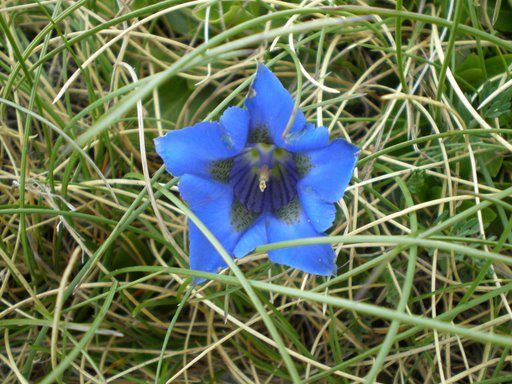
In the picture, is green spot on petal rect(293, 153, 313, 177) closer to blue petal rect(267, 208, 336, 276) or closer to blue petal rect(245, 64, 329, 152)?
blue petal rect(245, 64, 329, 152)

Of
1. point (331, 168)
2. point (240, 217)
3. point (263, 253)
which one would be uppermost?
point (331, 168)

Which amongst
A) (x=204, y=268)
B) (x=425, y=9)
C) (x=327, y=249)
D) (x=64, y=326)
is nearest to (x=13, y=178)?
(x=64, y=326)

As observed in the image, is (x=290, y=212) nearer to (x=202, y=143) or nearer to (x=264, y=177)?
(x=264, y=177)

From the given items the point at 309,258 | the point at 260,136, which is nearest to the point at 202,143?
the point at 260,136

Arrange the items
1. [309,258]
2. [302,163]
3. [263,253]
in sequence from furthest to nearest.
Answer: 1. [263,253]
2. [302,163]
3. [309,258]

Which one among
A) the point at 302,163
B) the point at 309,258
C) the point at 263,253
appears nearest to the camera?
the point at 309,258

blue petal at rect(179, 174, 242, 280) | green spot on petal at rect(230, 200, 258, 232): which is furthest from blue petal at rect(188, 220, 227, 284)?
green spot on petal at rect(230, 200, 258, 232)

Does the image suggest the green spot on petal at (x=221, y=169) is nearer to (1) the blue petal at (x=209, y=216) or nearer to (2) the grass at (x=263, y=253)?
(1) the blue petal at (x=209, y=216)
